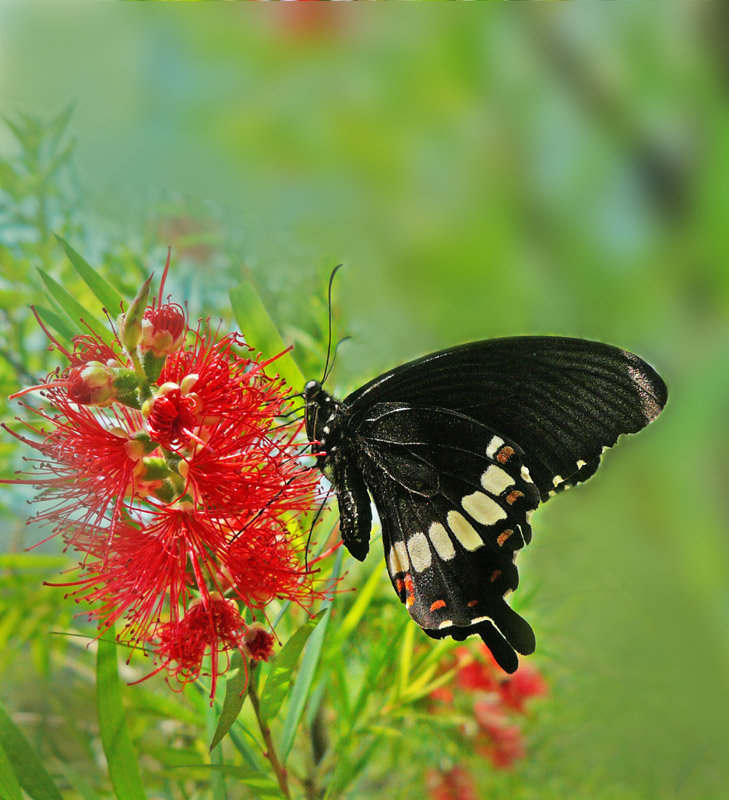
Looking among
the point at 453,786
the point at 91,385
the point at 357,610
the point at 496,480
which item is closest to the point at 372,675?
the point at 357,610

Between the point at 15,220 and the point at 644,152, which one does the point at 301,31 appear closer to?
the point at 644,152

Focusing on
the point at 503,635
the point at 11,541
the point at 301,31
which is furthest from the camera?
the point at 11,541

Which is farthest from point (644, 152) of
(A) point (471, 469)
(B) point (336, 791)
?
(B) point (336, 791)

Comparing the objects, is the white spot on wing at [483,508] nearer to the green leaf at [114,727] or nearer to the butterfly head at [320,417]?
the butterfly head at [320,417]

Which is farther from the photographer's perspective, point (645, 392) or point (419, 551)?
point (419, 551)

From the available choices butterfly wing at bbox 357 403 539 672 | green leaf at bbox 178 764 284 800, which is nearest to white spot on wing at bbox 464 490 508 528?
butterfly wing at bbox 357 403 539 672

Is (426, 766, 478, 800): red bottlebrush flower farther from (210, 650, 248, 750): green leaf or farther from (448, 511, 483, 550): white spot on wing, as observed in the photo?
(210, 650, 248, 750): green leaf

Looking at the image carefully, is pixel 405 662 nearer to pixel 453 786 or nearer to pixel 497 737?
pixel 497 737

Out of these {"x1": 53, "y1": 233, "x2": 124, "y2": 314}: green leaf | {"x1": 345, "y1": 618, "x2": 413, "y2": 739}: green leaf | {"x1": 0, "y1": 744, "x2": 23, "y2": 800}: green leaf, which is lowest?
{"x1": 0, "y1": 744, "x2": 23, "y2": 800}: green leaf
